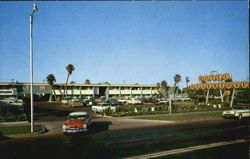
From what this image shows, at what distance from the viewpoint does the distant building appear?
73250 mm

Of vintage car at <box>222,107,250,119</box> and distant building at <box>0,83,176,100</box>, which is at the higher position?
distant building at <box>0,83,176,100</box>

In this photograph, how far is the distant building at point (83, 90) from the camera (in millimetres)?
73250

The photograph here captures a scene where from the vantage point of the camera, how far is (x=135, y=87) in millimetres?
102188

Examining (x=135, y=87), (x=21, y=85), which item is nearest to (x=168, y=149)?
(x=21, y=85)

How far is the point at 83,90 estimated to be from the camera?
8625 centimetres

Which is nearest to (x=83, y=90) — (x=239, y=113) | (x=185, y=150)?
(x=239, y=113)

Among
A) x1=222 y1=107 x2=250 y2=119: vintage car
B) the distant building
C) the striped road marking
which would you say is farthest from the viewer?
the distant building

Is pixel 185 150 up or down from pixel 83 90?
down

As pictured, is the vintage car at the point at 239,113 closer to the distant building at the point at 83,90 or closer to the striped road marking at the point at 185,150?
the striped road marking at the point at 185,150

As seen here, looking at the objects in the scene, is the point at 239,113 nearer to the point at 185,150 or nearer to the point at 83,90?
the point at 185,150

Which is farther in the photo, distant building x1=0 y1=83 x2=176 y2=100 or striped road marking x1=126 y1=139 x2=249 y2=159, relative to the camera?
distant building x1=0 y1=83 x2=176 y2=100

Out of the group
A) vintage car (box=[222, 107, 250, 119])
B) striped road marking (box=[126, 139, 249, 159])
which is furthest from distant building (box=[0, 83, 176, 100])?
striped road marking (box=[126, 139, 249, 159])

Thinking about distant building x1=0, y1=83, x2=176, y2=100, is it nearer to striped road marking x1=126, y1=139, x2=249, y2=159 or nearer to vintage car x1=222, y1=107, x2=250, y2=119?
vintage car x1=222, y1=107, x2=250, y2=119

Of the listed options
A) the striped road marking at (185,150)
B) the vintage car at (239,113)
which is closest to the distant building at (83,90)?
the vintage car at (239,113)
